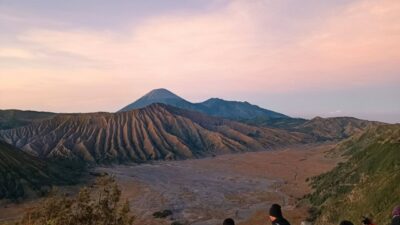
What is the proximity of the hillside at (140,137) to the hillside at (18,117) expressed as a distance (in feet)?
32.8

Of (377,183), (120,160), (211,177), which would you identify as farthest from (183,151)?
(377,183)

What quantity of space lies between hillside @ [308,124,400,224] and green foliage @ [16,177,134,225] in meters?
12.2

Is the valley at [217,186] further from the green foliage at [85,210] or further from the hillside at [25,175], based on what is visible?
the green foliage at [85,210]

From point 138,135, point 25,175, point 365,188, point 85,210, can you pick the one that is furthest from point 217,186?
point 138,135

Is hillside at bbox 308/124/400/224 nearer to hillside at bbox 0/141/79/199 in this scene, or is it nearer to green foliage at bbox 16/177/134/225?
green foliage at bbox 16/177/134/225

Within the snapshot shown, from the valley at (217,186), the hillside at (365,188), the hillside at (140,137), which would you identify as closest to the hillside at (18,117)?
the hillside at (140,137)

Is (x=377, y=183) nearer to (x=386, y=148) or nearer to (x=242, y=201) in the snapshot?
(x=386, y=148)

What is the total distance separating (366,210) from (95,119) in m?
102

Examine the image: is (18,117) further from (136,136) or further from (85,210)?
(85,210)

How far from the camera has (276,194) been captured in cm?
5097

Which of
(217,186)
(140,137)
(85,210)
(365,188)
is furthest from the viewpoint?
(140,137)

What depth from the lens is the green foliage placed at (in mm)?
15766

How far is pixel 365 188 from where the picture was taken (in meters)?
29.3

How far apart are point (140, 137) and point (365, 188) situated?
3445 inches
